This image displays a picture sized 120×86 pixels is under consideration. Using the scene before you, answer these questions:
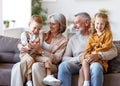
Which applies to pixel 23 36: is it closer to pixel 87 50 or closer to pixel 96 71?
pixel 87 50

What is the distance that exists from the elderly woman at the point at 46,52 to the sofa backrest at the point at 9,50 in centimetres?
47

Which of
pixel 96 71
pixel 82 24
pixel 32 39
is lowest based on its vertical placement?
pixel 96 71

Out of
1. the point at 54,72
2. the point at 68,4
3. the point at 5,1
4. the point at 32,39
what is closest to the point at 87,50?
the point at 54,72

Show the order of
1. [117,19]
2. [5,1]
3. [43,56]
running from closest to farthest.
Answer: [43,56] < [5,1] < [117,19]

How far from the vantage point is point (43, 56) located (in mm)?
2939

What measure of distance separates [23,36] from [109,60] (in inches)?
40.6

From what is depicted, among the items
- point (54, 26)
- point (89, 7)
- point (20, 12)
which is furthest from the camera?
point (89, 7)

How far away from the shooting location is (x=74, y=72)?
9.05 feet

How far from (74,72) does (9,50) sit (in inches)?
41.1

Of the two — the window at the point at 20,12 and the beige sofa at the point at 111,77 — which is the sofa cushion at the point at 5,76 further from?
the window at the point at 20,12

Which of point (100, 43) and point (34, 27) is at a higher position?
point (34, 27)

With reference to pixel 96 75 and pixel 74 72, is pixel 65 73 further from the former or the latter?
pixel 96 75

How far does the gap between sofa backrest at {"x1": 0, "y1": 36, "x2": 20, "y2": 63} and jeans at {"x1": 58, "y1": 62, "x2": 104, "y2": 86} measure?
0.84m

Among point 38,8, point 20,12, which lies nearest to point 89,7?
point 38,8
